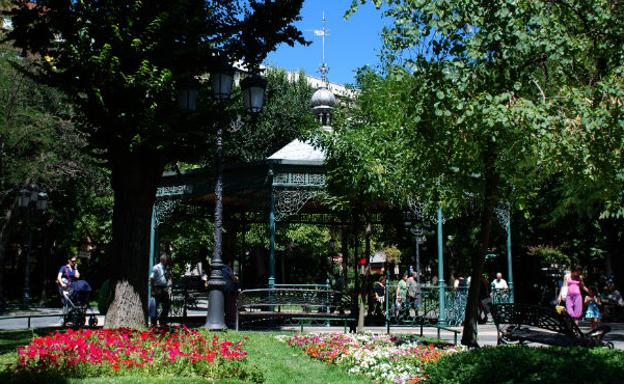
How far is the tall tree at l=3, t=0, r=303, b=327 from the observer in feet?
31.1

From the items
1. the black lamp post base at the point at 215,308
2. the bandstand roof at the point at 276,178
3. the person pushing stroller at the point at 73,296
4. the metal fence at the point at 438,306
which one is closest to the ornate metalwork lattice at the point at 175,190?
the bandstand roof at the point at 276,178

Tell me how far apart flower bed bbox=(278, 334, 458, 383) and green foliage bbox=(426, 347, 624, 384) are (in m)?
1.77

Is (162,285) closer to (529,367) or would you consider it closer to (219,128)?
(219,128)

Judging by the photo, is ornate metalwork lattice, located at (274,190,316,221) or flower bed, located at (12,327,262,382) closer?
flower bed, located at (12,327,262,382)

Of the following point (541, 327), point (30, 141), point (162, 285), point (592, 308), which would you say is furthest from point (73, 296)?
point (592, 308)

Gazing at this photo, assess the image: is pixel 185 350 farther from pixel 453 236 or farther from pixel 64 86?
pixel 453 236

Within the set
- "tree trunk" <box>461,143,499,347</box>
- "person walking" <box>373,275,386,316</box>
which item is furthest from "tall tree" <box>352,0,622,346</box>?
"person walking" <box>373,275,386,316</box>

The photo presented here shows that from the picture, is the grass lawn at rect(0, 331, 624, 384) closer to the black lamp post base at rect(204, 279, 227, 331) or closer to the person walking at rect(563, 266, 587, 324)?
the black lamp post base at rect(204, 279, 227, 331)

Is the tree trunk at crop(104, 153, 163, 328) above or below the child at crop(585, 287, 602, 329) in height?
above

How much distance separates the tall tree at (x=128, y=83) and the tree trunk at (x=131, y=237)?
15 millimetres

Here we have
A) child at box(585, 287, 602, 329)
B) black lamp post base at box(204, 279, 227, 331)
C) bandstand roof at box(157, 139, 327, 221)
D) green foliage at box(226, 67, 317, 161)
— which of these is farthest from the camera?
green foliage at box(226, 67, 317, 161)

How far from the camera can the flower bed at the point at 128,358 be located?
22.7 feet

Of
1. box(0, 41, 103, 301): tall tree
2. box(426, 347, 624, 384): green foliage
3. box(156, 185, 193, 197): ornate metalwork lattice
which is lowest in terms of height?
box(426, 347, 624, 384): green foliage

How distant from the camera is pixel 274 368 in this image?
332 inches
